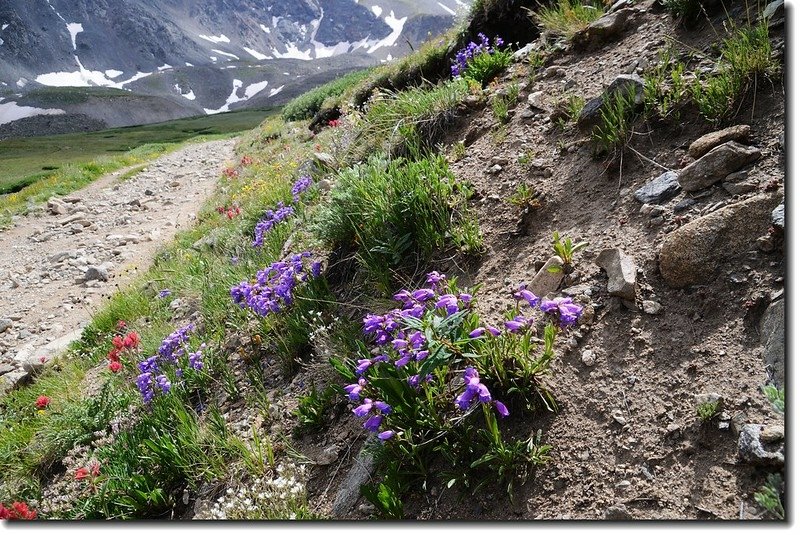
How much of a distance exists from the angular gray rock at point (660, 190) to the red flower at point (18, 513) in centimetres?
489

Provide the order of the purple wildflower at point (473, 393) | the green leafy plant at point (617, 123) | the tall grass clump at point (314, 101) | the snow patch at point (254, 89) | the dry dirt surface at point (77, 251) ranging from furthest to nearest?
the snow patch at point (254, 89) → the tall grass clump at point (314, 101) → the dry dirt surface at point (77, 251) → the green leafy plant at point (617, 123) → the purple wildflower at point (473, 393)

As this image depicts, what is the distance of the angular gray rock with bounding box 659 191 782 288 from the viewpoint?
2553mm

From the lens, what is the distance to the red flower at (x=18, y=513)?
3.41m

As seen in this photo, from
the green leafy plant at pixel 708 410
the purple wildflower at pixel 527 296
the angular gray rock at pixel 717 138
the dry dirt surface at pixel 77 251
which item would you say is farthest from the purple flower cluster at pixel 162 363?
the angular gray rock at pixel 717 138

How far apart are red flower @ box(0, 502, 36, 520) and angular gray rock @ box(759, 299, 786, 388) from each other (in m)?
4.71

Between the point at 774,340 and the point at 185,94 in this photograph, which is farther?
the point at 185,94

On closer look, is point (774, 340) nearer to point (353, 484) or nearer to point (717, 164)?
point (717, 164)

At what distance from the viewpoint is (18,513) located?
138 inches

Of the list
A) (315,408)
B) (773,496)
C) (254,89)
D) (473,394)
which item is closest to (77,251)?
(315,408)

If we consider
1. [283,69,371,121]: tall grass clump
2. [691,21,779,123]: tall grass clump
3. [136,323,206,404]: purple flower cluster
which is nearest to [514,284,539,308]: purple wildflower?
[691,21,779,123]: tall grass clump

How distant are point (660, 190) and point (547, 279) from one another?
3.19 ft

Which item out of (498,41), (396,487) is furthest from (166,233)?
(396,487)

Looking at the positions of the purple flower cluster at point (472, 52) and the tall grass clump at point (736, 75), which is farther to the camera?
the purple flower cluster at point (472, 52)

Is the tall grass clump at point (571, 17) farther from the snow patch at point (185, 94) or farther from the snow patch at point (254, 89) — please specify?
the snow patch at point (254, 89)
